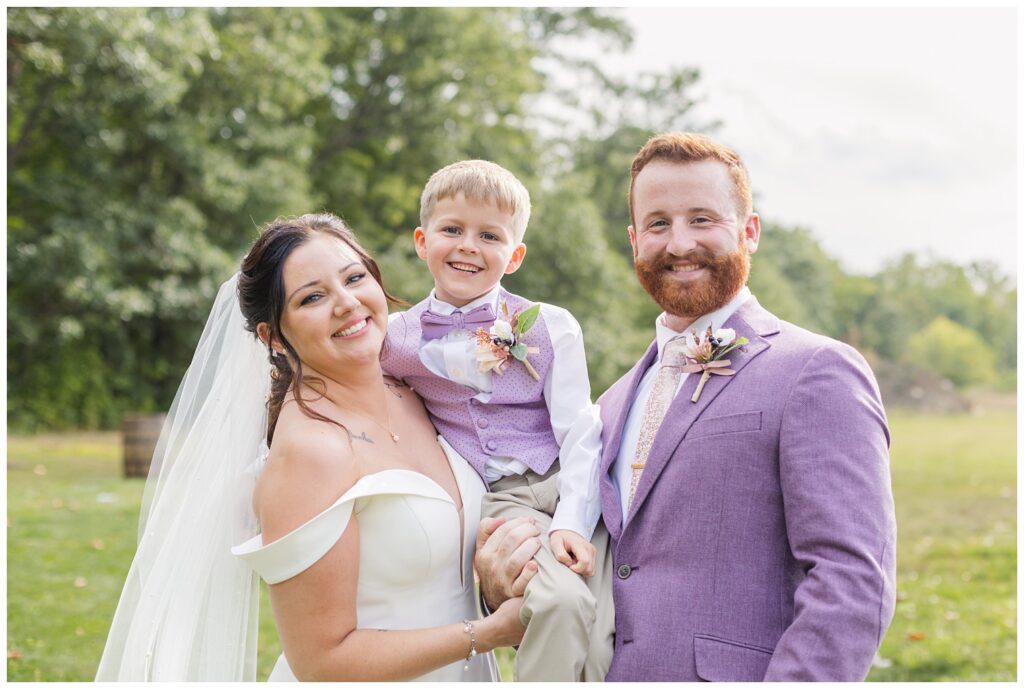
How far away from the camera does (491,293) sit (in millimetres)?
3646

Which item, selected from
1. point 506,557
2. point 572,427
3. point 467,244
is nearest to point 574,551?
point 506,557

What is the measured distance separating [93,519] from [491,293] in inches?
373

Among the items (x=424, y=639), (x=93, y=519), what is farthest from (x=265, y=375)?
(x=93, y=519)

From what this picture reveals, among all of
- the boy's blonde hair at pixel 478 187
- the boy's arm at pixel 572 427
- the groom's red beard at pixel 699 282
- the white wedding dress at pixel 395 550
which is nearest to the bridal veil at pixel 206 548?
the white wedding dress at pixel 395 550

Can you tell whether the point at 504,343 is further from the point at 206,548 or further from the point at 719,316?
the point at 206,548

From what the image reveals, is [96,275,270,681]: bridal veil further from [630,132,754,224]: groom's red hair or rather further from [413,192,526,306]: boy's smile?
[630,132,754,224]: groom's red hair

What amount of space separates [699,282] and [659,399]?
1.31 feet

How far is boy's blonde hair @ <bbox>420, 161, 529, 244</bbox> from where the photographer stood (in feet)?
11.3

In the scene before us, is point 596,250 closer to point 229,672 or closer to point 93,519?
point 93,519

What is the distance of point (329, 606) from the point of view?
2.99 meters

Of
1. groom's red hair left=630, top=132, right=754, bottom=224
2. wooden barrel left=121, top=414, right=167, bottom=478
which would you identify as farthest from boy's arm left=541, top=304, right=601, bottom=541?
wooden barrel left=121, top=414, right=167, bottom=478

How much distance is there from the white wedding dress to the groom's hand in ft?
0.42

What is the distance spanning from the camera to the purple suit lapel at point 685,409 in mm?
2906

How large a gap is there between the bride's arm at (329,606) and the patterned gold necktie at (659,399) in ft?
1.93
